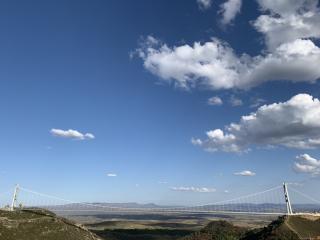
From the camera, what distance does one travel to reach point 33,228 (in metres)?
127

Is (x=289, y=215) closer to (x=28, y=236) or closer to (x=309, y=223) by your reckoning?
(x=309, y=223)

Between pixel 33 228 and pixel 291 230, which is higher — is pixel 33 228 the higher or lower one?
the lower one

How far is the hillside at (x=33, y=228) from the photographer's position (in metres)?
120

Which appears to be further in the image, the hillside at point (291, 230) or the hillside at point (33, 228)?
the hillside at point (291, 230)

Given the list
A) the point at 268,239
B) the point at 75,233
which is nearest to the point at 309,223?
the point at 268,239

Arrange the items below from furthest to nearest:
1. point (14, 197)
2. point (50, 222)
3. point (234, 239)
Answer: point (234, 239)
point (14, 197)
point (50, 222)

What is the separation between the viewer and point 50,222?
138m

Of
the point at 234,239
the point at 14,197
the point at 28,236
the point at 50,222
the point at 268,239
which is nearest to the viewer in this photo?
the point at 28,236

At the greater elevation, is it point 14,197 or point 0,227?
point 14,197

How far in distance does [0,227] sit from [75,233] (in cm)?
2739

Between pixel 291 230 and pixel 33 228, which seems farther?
pixel 291 230

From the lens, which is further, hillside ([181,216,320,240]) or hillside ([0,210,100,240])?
hillside ([181,216,320,240])

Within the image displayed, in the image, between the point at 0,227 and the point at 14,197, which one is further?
the point at 14,197

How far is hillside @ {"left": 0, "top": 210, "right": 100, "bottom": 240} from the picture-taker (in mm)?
120000
